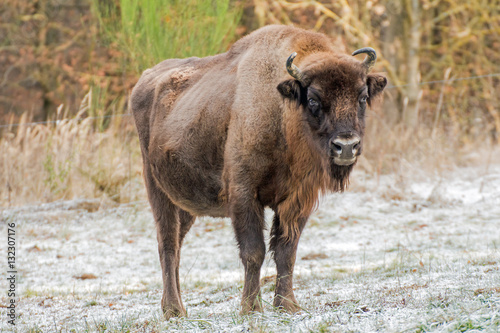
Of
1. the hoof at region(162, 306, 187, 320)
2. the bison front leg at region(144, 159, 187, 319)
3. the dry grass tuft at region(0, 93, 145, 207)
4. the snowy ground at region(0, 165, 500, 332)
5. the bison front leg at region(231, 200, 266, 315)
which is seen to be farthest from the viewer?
the dry grass tuft at region(0, 93, 145, 207)

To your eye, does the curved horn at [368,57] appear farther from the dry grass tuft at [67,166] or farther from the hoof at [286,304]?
the dry grass tuft at [67,166]

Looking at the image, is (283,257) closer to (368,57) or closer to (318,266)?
(368,57)

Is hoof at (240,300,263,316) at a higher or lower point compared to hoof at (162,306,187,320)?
higher

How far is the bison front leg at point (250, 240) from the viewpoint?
423 centimetres

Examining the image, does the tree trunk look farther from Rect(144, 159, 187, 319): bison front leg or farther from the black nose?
the black nose

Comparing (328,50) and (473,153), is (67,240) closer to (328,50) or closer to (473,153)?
(328,50)

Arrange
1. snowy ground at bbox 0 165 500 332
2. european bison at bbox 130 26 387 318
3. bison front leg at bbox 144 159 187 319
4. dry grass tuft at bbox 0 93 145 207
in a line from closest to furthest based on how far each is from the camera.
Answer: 1. snowy ground at bbox 0 165 500 332
2. european bison at bbox 130 26 387 318
3. bison front leg at bbox 144 159 187 319
4. dry grass tuft at bbox 0 93 145 207

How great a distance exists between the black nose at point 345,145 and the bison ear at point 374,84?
70cm

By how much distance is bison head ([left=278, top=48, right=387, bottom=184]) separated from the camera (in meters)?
3.89

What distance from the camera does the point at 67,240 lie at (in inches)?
331

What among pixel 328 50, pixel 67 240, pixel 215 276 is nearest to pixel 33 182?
pixel 67 240

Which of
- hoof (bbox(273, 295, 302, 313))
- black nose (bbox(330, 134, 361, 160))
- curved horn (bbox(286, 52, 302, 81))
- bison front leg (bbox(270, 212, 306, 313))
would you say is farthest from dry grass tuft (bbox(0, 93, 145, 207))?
black nose (bbox(330, 134, 361, 160))

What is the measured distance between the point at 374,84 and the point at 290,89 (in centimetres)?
72

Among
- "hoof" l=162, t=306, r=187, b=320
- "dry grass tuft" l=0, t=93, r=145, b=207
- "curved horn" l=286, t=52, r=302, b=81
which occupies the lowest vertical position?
"dry grass tuft" l=0, t=93, r=145, b=207
